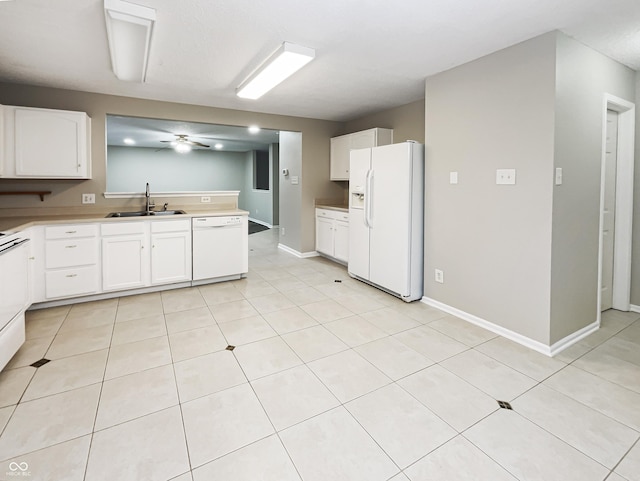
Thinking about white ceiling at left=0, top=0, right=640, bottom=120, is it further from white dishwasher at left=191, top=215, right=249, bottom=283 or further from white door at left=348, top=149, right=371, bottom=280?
white dishwasher at left=191, top=215, right=249, bottom=283

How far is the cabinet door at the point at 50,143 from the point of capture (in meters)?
3.37

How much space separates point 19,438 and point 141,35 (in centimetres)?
255

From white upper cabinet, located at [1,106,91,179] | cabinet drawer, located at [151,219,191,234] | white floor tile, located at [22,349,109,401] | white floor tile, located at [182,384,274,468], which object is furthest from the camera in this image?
cabinet drawer, located at [151,219,191,234]

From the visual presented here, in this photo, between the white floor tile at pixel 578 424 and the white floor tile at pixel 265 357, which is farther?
the white floor tile at pixel 265 357

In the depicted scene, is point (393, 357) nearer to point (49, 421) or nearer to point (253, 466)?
point (253, 466)

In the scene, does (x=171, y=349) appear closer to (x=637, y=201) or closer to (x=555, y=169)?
(x=555, y=169)

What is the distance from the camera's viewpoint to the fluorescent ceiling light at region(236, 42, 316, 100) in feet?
8.81

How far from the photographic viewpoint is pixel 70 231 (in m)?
3.42

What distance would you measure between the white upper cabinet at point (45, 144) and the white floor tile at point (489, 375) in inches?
162

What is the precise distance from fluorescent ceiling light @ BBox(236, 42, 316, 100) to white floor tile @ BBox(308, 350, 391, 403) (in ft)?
7.84

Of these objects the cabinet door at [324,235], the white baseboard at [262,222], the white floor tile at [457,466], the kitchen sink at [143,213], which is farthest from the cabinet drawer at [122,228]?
the white baseboard at [262,222]

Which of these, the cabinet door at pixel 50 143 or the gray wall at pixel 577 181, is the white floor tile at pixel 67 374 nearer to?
the cabinet door at pixel 50 143

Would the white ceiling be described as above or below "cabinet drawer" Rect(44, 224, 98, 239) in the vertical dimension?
above

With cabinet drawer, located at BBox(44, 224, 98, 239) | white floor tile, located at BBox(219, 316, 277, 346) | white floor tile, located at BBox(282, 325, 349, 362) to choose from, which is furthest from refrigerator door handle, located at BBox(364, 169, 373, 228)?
cabinet drawer, located at BBox(44, 224, 98, 239)
